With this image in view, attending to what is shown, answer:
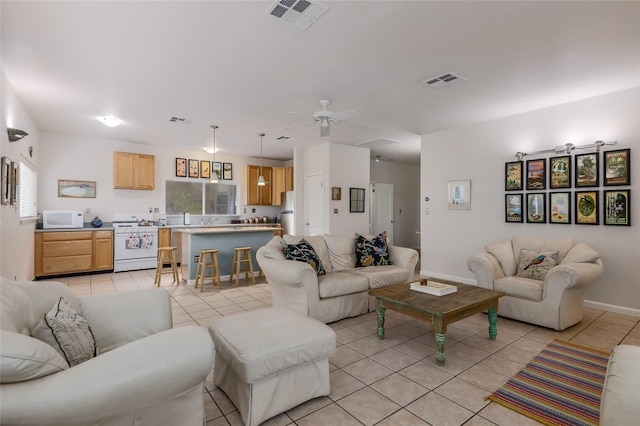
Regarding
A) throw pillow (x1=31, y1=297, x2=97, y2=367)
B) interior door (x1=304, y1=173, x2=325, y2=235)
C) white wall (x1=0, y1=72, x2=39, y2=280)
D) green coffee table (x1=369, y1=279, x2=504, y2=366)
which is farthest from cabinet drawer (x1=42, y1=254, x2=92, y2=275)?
green coffee table (x1=369, y1=279, x2=504, y2=366)

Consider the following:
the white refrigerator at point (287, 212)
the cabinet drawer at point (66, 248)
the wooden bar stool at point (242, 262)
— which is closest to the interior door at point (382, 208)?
the white refrigerator at point (287, 212)

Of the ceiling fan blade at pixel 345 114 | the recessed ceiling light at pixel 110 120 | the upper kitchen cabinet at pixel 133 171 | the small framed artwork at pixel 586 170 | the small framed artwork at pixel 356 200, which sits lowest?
the small framed artwork at pixel 356 200

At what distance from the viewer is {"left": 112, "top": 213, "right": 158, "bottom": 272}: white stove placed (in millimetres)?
6412

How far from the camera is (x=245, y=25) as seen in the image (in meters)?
2.56

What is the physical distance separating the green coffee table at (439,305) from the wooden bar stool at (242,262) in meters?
3.00

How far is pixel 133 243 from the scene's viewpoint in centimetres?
654

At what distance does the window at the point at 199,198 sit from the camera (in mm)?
7617

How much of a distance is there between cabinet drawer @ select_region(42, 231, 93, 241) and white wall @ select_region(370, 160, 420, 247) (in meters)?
6.86

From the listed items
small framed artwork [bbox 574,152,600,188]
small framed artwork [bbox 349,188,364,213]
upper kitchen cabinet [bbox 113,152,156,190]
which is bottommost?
small framed artwork [bbox 349,188,364,213]

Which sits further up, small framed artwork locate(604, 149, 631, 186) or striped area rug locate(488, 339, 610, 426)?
small framed artwork locate(604, 149, 631, 186)

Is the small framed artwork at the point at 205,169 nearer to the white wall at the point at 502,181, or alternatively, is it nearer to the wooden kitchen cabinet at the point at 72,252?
the wooden kitchen cabinet at the point at 72,252

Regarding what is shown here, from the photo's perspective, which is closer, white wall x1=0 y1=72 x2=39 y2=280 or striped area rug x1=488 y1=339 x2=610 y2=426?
striped area rug x1=488 y1=339 x2=610 y2=426

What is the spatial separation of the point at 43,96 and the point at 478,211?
21.1ft

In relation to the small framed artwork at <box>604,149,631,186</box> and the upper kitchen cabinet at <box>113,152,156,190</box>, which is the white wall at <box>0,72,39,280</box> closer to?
the upper kitchen cabinet at <box>113,152,156,190</box>
